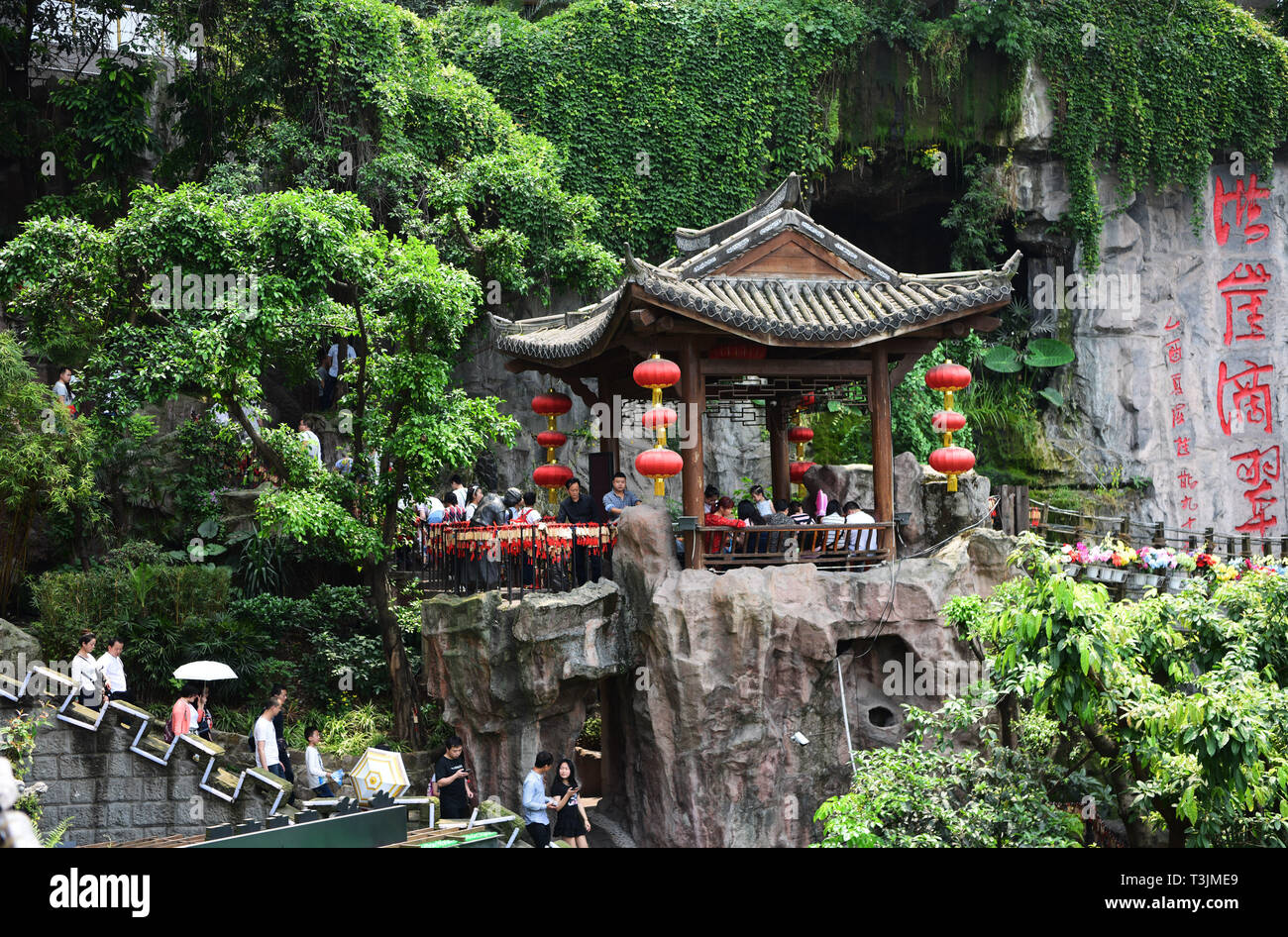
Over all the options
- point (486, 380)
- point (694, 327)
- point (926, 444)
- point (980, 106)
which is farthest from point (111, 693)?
point (980, 106)

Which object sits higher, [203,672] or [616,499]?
[616,499]

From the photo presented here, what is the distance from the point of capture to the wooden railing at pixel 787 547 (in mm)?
11898

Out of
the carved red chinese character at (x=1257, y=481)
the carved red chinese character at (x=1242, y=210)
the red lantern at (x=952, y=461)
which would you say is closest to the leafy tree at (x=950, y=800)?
the red lantern at (x=952, y=461)

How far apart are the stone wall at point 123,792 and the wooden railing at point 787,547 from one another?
548 centimetres

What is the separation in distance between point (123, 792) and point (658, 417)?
722 cm

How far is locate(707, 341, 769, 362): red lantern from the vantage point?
12219 mm

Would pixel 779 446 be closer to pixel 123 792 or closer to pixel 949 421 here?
pixel 949 421

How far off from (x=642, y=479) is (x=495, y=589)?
960 centimetres

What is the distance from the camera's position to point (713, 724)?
37.9 feet

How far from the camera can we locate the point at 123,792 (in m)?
12.6

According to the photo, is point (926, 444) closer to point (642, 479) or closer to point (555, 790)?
point (642, 479)

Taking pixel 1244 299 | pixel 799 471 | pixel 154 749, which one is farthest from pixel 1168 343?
pixel 154 749

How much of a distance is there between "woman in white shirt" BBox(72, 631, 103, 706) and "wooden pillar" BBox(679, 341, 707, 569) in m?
6.73

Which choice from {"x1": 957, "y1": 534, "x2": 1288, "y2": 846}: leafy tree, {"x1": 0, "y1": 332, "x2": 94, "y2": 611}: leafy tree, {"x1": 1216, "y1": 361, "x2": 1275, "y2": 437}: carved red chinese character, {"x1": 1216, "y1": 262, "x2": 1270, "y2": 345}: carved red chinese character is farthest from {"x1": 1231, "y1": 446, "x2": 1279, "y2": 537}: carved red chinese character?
{"x1": 0, "y1": 332, "x2": 94, "y2": 611}: leafy tree
